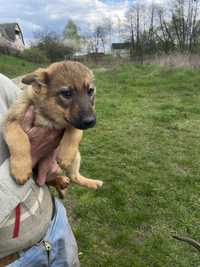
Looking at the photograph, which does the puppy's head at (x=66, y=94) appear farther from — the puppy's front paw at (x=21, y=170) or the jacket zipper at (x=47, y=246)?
the jacket zipper at (x=47, y=246)

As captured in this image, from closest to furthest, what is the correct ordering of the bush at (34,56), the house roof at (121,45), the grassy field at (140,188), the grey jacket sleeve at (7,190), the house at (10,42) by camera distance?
the grey jacket sleeve at (7,190), the house at (10,42), the grassy field at (140,188), the bush at (34,56), the house roof at (121,45)

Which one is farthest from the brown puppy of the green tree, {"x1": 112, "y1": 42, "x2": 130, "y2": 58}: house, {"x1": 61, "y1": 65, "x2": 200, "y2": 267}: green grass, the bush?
the green tree

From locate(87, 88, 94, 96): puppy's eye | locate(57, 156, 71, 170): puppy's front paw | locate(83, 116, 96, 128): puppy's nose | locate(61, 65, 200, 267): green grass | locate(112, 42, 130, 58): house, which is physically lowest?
locate(112, 42, 130, 58): house

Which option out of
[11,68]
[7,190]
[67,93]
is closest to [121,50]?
[11,68]

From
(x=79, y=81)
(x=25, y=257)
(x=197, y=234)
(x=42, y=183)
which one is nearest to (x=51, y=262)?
(x=25, y=257)

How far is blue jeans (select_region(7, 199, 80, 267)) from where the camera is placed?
2.37 meters

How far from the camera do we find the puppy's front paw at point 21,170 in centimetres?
231

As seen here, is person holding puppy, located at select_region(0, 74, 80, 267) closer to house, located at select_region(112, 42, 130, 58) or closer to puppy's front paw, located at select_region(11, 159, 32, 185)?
puppy's front paw, located at select_region(11, 159, 32, 185)

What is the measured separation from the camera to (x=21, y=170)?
8.00 feet

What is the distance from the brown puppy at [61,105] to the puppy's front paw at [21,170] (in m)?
0.06

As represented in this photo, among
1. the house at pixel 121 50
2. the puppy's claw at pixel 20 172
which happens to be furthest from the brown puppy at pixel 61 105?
the house at pixel 121 50

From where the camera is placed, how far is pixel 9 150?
8.64ft

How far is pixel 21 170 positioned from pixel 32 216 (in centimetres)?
26

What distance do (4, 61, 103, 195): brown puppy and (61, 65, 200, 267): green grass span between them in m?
1.91
